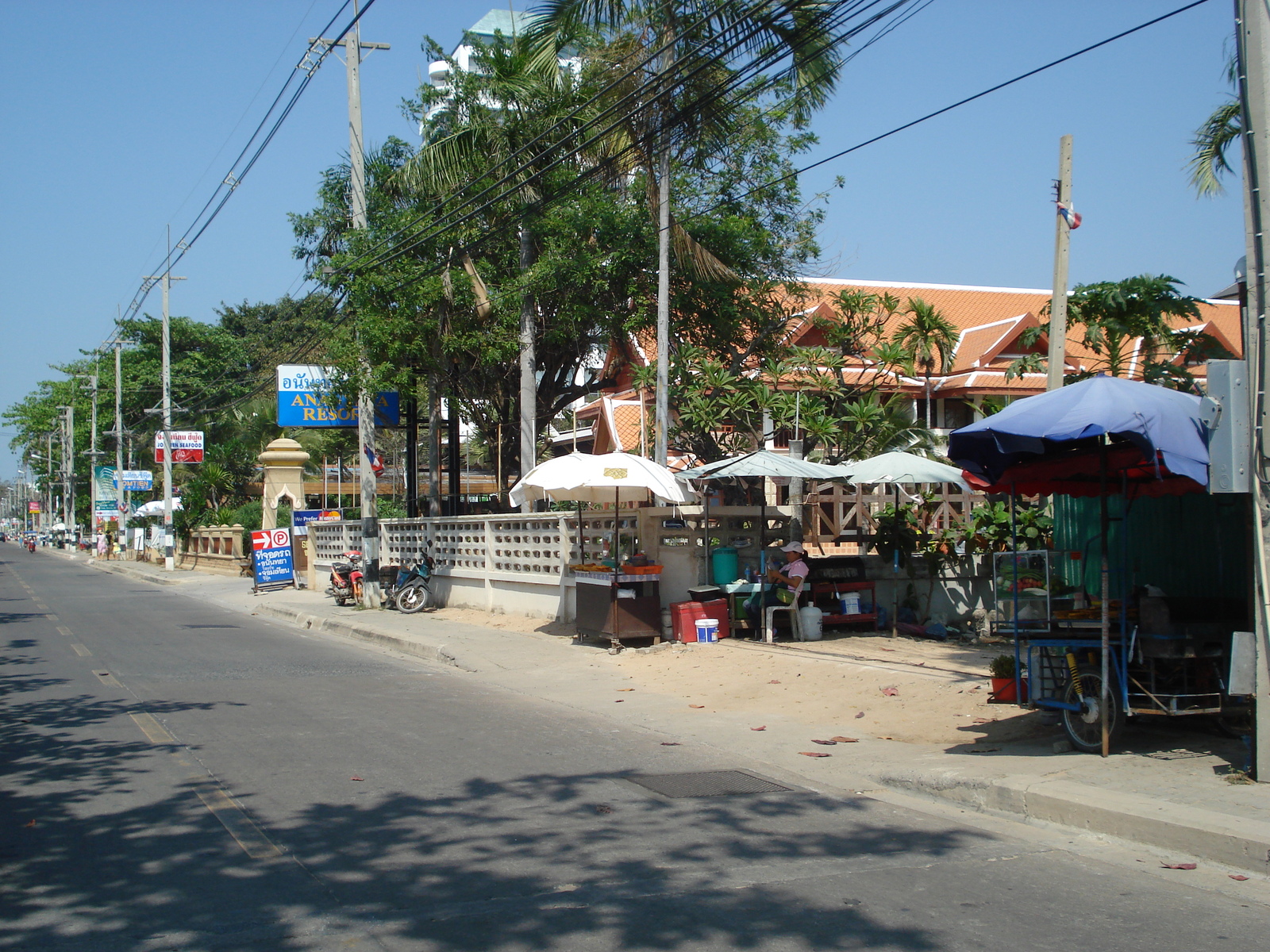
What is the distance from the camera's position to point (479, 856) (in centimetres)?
571

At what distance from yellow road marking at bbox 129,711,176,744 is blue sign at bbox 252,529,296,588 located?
20.2 meters

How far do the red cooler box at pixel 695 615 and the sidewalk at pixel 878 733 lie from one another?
0.27 m

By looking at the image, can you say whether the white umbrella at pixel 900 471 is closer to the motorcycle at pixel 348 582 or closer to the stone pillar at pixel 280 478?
the motorcycle at pixel 348 582

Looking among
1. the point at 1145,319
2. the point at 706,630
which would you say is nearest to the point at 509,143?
the point at 706,630

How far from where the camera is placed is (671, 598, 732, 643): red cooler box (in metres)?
14.4

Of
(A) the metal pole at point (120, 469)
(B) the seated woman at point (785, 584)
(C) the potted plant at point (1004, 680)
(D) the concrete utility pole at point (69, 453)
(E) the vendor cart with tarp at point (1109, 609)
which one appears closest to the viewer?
(E) the vendor cart with tarp at point (1109, 609)

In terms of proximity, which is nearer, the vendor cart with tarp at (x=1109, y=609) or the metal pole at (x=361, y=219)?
the vendor cart with tarp at (x=1109, y=609)

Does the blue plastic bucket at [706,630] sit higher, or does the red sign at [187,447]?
the red sign at [187,447]

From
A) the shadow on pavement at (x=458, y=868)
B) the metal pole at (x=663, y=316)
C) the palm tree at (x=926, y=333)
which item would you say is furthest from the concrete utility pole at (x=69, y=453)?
the shadow on pavement at (x=458, y=868)

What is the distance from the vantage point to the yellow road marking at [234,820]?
19.0 ft

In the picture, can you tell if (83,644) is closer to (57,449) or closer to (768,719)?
(768,719)

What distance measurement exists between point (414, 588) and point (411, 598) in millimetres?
205

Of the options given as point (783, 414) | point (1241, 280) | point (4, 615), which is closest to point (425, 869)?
point (1241, 280)

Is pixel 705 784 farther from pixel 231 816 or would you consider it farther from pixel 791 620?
pixel 791 620
